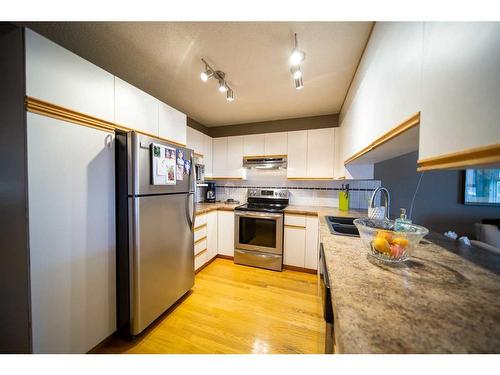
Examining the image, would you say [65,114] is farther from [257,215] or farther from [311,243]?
[311,243]

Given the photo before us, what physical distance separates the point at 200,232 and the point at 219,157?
1.39 m

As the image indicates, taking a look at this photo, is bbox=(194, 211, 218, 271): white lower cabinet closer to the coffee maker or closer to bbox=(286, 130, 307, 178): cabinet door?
the coffee maker

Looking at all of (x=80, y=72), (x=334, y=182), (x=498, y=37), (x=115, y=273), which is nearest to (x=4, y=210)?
(x=115, y=273)

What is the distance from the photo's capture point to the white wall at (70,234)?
0.95 m

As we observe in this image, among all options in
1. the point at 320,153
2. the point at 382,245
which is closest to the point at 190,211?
the point at 382,245

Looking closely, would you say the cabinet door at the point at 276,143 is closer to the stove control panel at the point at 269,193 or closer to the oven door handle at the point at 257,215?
the stove control panel at the point at 269,193

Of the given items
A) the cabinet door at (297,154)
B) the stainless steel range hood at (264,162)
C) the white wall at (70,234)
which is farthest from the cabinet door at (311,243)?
the white wall at (70,234)

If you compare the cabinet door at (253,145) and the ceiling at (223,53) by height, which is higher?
the ceiling at (223,53)

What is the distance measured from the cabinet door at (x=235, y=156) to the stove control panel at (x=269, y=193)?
390 mm

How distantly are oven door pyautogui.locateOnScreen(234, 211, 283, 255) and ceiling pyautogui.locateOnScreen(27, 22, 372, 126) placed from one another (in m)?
1.57

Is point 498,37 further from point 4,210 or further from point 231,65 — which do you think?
point 4,210

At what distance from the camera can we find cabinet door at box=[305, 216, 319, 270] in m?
2.33

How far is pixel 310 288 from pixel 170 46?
2.73 metres

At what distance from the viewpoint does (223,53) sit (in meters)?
1.42
